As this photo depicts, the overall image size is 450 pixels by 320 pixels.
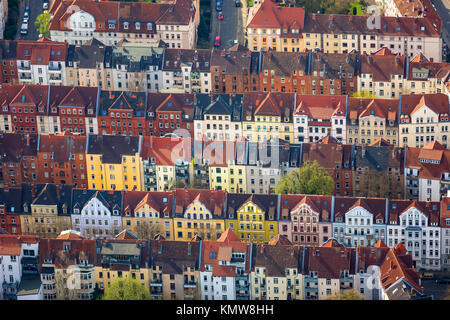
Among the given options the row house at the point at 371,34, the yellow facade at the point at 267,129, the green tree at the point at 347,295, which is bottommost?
the green tree at the point at 347,295

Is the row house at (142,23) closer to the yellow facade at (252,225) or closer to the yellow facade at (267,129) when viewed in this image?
the yellow facade at (267,129)

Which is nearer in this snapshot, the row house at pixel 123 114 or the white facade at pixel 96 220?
the white facade at pixel 96 220

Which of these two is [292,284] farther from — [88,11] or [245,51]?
[88,11]

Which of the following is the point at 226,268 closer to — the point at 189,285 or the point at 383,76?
the point at 189,285

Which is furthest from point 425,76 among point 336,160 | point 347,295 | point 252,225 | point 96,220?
point 347,295

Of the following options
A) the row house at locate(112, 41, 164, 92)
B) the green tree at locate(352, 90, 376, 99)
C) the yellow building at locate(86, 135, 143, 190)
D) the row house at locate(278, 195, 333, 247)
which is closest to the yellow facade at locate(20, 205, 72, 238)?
the yellow building at locate(86, 135, 143, 190)

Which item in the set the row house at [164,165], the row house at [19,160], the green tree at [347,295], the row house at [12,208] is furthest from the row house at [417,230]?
the row house at [19,160]

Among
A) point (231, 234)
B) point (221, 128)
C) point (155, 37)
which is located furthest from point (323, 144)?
point (155, 37)
